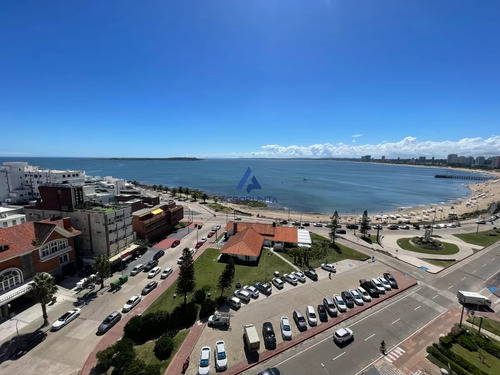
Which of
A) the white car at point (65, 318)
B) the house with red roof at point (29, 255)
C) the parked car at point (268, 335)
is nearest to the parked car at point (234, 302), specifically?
the parked car at point (268, 335)

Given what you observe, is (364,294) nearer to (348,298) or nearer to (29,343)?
(348,298)

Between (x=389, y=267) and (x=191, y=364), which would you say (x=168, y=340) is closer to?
(x=191, y=364)

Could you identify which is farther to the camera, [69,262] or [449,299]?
[69,262]

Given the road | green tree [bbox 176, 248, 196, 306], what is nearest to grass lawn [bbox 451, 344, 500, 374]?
the road

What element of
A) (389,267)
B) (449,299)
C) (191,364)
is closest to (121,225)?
(191,364)

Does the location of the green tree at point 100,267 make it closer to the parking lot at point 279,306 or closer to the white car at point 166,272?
the white car at point 166,272

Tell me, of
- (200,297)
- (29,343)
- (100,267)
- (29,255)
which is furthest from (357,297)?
(29,255)

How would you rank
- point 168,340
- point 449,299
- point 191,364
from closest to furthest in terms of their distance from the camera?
point 191,364 → point 168,340 → point 449,299
